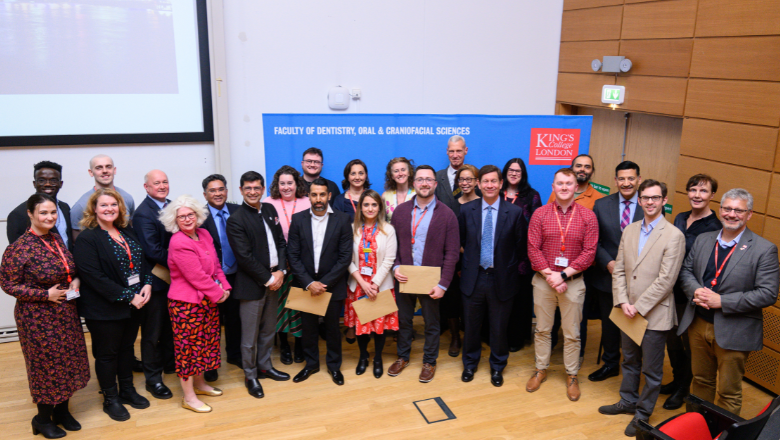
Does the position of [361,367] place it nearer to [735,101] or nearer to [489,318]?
[489,318]

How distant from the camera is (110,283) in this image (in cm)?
341

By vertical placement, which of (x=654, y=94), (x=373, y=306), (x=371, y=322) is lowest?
(x=371, y=322)

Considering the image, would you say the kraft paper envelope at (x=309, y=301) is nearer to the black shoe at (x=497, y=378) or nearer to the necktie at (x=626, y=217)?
the black shoe at (x=497, y=378)

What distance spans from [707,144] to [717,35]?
0.92m

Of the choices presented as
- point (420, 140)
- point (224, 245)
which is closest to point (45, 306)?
point (224, 245)

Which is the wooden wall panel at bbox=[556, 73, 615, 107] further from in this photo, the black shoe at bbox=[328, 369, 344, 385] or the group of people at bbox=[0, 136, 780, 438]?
the black shoe at bbox=[328, 369, 344, 385]

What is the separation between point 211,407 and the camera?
3840 mm

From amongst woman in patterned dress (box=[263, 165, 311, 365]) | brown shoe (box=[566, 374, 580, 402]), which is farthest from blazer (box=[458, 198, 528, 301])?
woman in patterned dress (box=[263, 165, 311, 365])

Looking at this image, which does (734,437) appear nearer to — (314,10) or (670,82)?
(670,82)

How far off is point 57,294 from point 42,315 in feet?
0.53

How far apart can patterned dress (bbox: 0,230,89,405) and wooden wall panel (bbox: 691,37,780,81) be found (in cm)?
521

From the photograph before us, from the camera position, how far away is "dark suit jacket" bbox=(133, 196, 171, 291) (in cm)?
374

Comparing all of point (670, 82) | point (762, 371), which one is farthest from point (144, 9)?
point (762, 371)

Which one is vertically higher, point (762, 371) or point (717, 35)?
point (717, 35)
